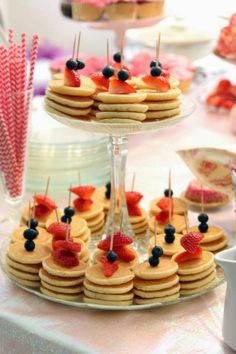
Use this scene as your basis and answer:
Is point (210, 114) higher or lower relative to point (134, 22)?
lower

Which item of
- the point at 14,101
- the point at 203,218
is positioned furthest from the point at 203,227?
the point at 14,101

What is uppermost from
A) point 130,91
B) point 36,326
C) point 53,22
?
point 130,91

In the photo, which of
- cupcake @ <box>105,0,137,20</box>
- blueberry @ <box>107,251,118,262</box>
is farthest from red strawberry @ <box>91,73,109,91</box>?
cupcake @ <box>105,0,137,20</box>

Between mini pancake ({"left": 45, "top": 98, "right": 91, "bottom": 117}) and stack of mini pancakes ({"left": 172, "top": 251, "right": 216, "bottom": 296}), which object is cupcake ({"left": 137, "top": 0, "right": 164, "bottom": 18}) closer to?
mini pancake ({"left": 45, "top": 98, "right": 91, "bottom": 117})

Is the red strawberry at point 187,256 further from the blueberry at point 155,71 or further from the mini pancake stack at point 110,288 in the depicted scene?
the blueberry at point 155,71

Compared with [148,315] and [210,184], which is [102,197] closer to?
[210,184]

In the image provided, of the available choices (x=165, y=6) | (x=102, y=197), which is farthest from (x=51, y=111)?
(x=165, y=6)

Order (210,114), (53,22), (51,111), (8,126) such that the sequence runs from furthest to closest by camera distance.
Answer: (53,22), (210,114), (8,126), (51,111)
